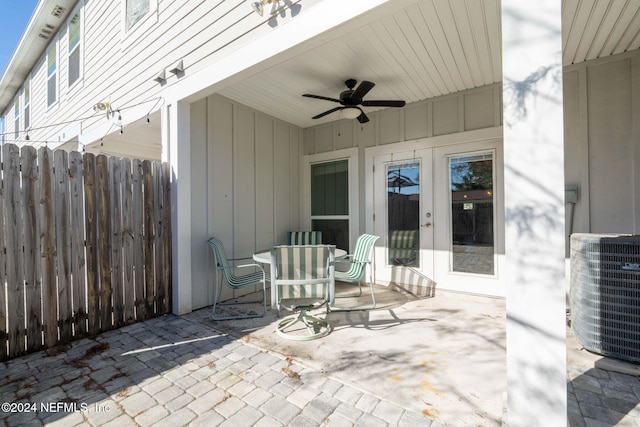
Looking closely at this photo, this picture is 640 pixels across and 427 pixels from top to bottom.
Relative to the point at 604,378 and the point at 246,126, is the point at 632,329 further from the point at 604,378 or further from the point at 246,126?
the point at 246,126

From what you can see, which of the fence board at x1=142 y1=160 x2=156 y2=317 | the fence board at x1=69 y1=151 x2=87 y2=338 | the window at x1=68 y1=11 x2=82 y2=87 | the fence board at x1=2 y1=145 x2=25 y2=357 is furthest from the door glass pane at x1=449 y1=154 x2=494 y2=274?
the window at x1=68 y1=11 x2=82 y2=87

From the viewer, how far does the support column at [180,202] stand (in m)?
3.41

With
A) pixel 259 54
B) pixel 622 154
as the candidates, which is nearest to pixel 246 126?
pixel 259 54

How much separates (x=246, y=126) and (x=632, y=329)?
15.5 ft

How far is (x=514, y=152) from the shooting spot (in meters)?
1.44

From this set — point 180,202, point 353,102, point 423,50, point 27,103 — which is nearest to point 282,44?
point 353,102

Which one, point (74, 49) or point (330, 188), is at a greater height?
point (74, 49)

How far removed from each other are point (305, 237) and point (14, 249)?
3397mm

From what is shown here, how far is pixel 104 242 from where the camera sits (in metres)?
2.94

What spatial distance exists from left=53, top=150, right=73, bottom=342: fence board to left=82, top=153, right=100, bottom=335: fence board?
15 cm

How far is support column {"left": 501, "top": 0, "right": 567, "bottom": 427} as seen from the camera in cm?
135

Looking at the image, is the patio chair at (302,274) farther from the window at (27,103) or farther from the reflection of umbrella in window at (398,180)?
the window at (27,103)

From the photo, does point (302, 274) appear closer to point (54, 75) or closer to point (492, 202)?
point (492, 202)

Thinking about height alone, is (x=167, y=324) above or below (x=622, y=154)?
below
